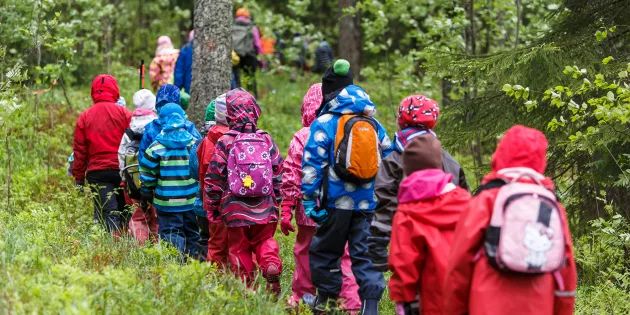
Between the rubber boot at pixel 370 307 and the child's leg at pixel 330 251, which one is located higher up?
the child's leg at pixel 330 251

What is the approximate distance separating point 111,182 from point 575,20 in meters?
5.63

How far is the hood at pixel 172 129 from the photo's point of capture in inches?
346

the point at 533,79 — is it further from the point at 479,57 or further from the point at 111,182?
the point at 111,182

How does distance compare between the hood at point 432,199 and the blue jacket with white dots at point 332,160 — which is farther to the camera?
the blue jacket with white dots at point 332,160

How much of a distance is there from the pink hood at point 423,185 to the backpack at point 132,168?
457 centimetres

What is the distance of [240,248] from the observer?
7676mm

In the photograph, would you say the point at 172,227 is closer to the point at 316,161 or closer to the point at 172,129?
the point at 172,129

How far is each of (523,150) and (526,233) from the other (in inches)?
19.5

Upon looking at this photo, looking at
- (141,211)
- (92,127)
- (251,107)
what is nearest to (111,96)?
(92,127)

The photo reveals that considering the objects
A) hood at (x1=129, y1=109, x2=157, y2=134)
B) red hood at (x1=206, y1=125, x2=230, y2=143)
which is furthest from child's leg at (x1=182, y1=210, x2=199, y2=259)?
red hood at (x1=206, y1=125, x2=230, y2=143)

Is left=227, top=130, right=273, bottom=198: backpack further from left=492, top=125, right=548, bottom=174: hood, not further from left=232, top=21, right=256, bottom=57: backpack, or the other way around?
left=232, top=21, right=256, bottom=57: backpack

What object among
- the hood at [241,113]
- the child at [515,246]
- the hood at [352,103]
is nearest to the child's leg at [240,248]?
the hood at [241,113]

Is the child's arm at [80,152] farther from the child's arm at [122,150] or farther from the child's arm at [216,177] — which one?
the child's arm at [216,177]

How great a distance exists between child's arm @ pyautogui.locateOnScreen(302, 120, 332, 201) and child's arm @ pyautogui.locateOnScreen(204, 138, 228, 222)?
3.23ft
